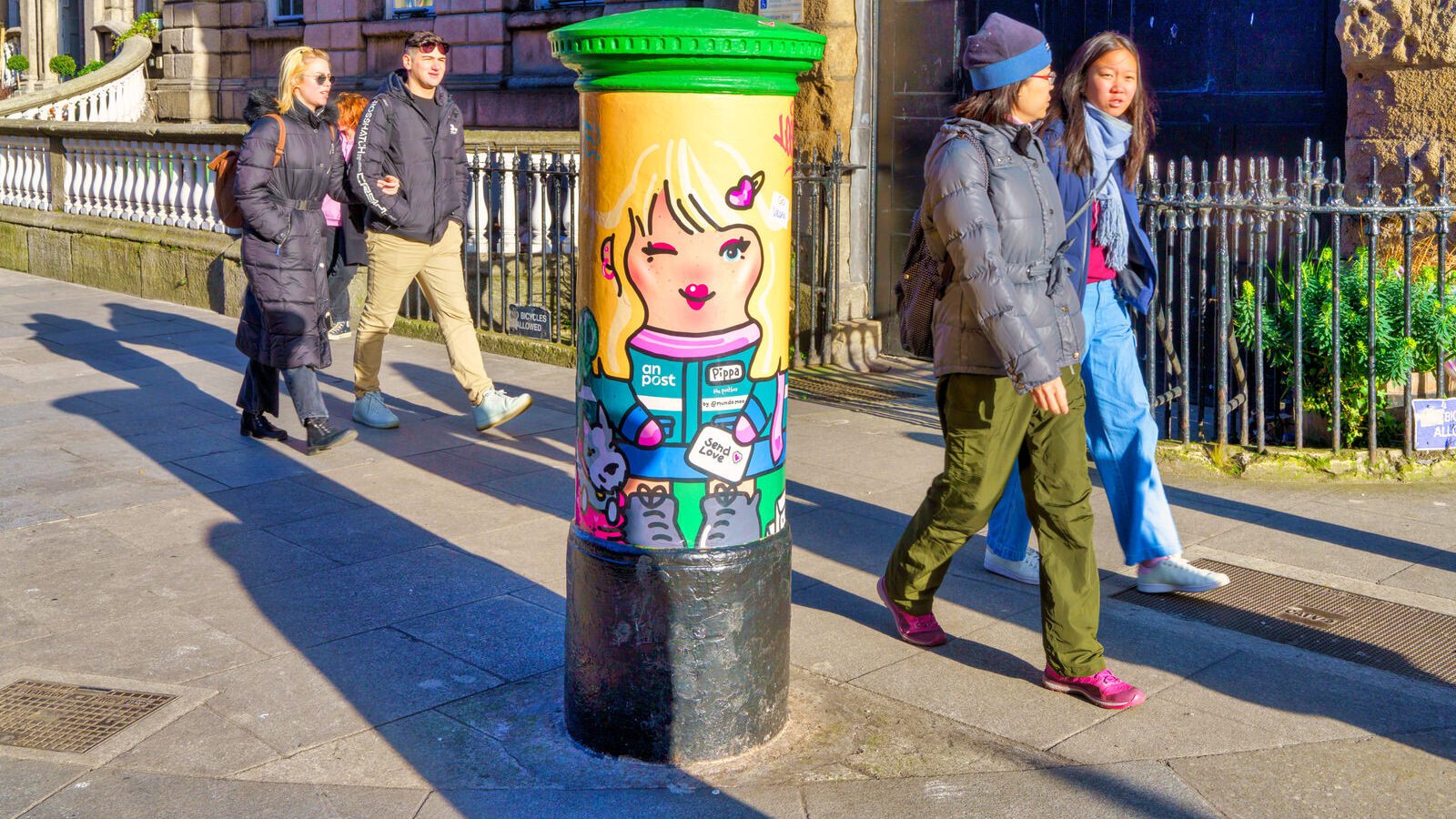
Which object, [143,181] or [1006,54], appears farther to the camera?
[143,181]

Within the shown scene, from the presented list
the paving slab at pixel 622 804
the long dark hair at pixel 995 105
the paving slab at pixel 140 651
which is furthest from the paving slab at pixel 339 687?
the long dark hair at pixel 995 105

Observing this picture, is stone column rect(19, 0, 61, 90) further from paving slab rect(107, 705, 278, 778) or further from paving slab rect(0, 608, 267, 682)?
paving slab rect(107, 705, 278, 778)

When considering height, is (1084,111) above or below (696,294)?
above

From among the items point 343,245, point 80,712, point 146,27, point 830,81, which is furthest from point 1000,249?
point 146,27

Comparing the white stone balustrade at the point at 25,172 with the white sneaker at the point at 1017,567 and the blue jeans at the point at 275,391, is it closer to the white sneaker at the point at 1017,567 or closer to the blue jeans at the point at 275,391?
the blue jeans at the point at 275,391

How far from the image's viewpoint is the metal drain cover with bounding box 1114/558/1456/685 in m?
4.70

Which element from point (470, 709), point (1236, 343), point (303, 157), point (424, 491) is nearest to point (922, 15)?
point (1236, 343)

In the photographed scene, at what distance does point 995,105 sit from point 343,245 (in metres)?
7.10

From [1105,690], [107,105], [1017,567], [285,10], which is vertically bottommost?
[1105,690]

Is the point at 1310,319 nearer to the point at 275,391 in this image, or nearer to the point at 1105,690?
the point at 1105,690

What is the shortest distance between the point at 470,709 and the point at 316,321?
12.0 feet

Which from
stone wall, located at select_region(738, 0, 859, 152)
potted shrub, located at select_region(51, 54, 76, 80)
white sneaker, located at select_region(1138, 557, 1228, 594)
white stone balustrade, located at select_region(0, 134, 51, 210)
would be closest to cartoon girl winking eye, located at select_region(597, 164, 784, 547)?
white sneaker, located at select_region(1138, 557, 1228, 594)

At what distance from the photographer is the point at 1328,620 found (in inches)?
198

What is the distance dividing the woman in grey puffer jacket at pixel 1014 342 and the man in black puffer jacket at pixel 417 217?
3.82 metres
